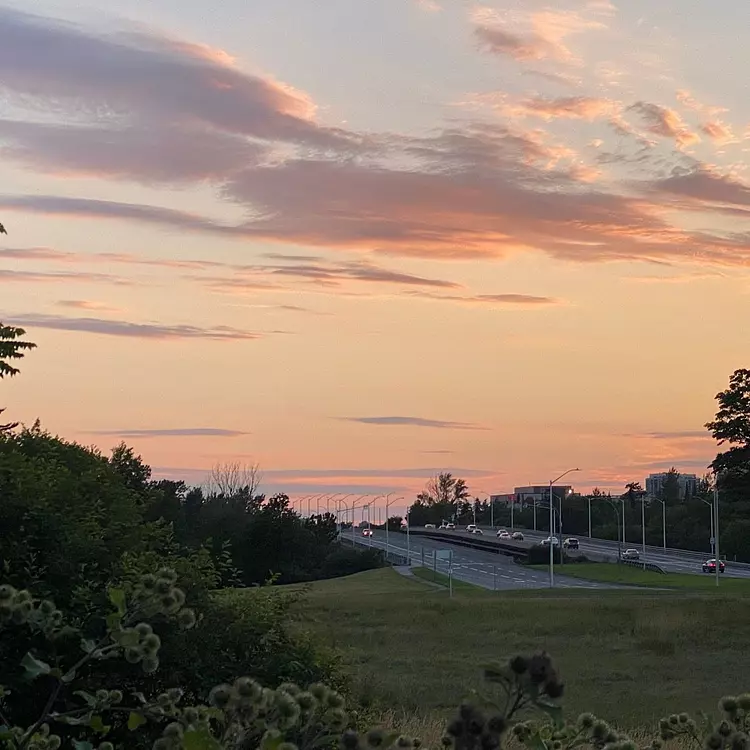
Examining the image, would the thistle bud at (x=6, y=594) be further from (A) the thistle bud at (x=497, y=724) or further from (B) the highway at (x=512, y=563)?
(B) the highway at (x=512, y=563)

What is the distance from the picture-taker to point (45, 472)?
480 inches

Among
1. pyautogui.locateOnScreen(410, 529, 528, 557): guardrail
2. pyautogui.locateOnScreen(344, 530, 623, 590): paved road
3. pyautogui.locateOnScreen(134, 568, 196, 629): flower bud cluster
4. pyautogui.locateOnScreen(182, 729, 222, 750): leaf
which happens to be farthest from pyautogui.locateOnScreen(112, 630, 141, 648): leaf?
pyautogui.locateOnScreen(410, 529, 528, 557): guardrail

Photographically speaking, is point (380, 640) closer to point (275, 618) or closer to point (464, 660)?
point (464, 660)

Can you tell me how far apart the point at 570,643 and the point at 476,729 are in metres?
42.8

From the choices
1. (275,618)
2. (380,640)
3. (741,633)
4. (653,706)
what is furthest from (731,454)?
(275,618)

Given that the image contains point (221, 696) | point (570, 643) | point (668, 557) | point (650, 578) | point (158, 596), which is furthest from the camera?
point (668, 557)

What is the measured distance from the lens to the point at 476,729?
7.01 feet

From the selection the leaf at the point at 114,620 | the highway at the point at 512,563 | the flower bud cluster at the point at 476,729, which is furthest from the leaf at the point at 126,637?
the highway at the point at 512,563

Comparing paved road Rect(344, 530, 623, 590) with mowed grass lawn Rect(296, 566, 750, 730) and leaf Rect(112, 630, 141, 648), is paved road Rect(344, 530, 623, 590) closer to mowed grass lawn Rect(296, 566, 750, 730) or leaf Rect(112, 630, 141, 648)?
mowed grass lawn Rect(296, 566, 750, 730)

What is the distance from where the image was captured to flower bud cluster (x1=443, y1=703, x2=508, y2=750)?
A: 2.13 m

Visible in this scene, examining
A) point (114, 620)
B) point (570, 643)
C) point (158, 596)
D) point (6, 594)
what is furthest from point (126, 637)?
point (570, 643)

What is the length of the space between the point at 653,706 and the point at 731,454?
33119mm

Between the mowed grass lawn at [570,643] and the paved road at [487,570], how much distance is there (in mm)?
14089

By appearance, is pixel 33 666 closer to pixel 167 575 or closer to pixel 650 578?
pixel 167 575
